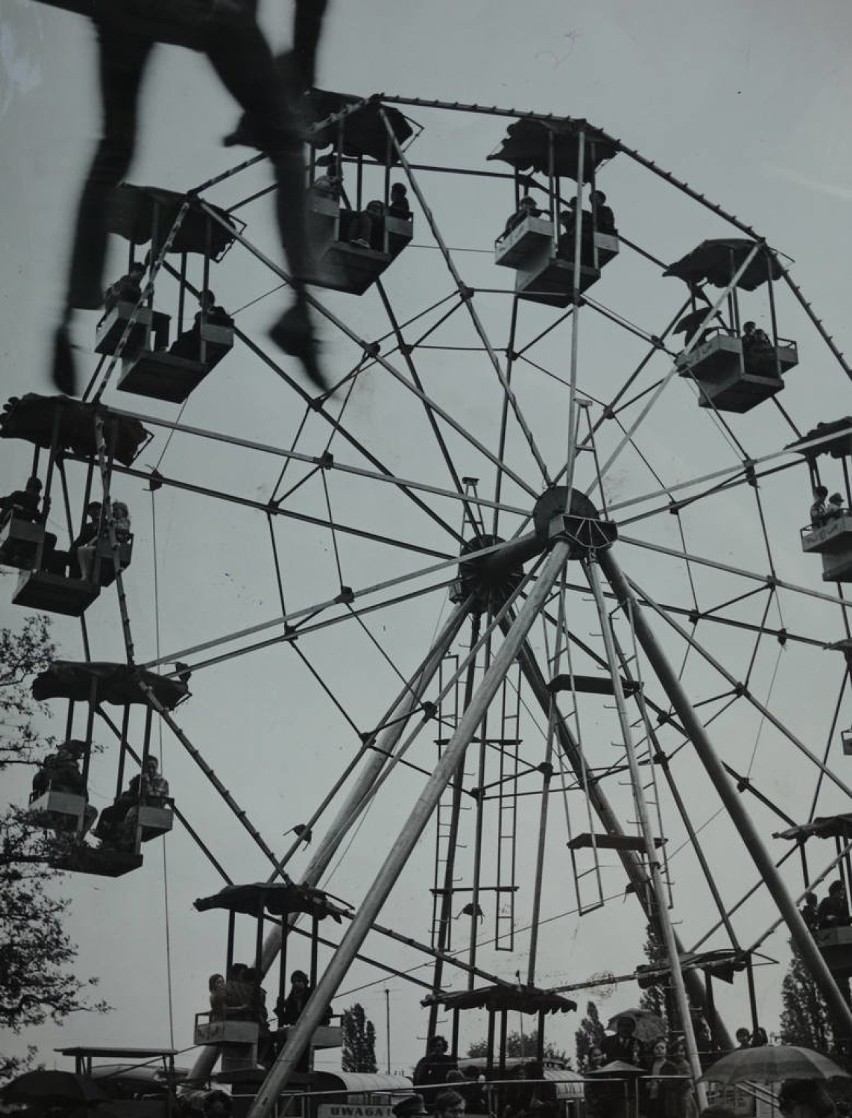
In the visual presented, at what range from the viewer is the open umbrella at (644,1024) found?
1953 cm

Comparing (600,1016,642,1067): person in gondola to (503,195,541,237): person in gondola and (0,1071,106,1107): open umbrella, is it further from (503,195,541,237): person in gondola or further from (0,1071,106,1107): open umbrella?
(503,195,541,237): person in gondola

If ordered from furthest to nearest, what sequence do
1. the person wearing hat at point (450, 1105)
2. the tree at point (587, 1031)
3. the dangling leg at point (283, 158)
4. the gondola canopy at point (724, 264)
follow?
the tree at point (587, 1031)
the gondola canopy at point (724, 264)
the dangling leg at point (283, 158)
the person wearing hat at point (450, 1105)

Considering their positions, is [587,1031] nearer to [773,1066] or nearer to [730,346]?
[730,346]

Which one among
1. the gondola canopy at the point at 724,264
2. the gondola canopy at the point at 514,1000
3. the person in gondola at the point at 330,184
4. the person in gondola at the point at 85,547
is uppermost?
the gondola canopy at the point at 724,264

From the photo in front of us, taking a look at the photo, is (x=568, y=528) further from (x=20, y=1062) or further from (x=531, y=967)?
(x=20, y=1062)

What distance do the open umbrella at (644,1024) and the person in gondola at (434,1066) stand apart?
2.01 metres

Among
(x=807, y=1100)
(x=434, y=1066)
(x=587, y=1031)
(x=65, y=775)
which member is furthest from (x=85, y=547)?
(x=587, y=1031)

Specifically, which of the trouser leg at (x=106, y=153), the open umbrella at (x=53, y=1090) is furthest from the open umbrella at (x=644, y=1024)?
the trouser leg at (x=106, y=153)

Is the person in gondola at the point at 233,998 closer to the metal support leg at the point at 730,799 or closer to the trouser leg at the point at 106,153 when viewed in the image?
the metal support leg at the point at 730,799

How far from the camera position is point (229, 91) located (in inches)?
826

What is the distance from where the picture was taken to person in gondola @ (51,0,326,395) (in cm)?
1873

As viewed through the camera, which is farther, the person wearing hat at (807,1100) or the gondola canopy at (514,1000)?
the gondola canopy at (514,1000)

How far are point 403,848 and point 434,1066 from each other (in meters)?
2.60

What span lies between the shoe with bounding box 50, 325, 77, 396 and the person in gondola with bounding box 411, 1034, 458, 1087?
10251 millimetres
